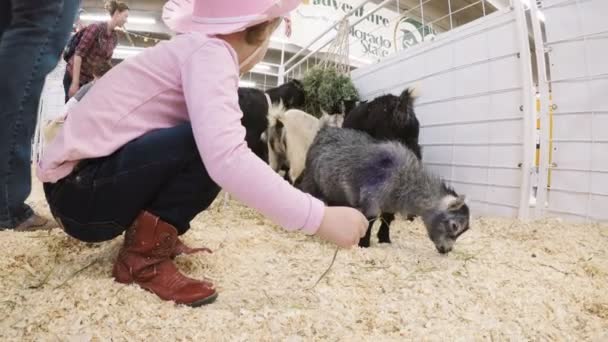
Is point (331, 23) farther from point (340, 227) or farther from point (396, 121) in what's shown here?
point (340, 227)

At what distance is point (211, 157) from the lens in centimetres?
88

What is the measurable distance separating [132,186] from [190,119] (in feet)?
0.97

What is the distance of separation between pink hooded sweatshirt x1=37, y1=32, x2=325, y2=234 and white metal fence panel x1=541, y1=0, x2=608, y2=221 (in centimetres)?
231

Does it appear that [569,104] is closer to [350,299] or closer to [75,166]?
[350,299]

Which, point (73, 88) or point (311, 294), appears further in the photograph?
point (73, 88)

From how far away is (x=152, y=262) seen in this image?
1193mm

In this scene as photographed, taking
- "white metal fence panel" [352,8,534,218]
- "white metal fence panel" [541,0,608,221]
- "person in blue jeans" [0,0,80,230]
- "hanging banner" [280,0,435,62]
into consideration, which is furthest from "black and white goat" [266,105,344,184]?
"hanging banner" [280,0,435,62]

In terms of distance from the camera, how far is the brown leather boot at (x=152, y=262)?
3.76ft

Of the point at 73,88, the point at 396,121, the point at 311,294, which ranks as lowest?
the point at 311,294

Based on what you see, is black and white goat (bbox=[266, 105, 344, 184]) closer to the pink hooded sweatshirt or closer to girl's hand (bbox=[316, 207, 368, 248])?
the pink hooded sweatshirt

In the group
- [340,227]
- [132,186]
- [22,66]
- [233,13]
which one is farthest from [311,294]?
[22,66]

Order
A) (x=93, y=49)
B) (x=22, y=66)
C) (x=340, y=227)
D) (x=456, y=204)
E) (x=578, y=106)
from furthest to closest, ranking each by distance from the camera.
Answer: (x=93, y=49)
(x=578, y=106)
(x=456, y=204)
(x=22, y=66)
(x=340, y=227)

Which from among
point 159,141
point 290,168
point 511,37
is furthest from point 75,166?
point 511,37

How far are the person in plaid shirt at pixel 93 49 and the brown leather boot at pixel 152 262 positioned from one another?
268cm
